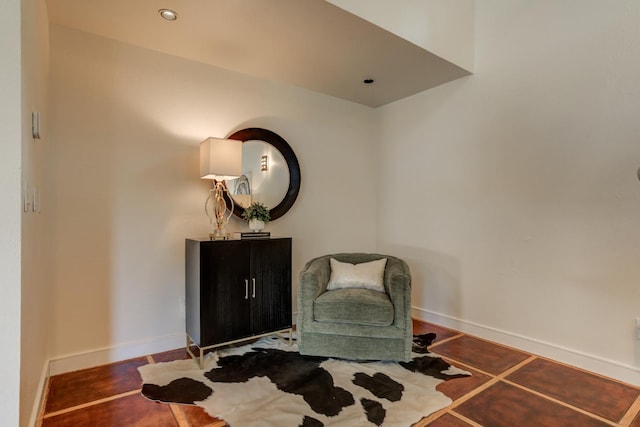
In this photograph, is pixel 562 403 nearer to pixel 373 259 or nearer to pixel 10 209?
pixel 373 259

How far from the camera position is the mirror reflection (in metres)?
3.19

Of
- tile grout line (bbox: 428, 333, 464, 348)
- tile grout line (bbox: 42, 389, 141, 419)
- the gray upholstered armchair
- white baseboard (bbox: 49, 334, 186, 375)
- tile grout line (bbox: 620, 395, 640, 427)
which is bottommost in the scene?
tile grout line (bbox: 428, 333, 464, 348)

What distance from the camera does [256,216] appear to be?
3.03m

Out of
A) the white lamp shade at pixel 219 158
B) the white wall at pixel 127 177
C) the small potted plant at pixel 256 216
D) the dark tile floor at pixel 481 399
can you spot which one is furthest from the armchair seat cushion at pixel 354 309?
the white lamp shade at pixel 219 158

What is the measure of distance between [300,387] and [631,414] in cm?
194

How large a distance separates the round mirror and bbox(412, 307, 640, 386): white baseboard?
79.2 inches

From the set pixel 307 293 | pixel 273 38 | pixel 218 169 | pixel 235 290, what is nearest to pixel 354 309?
pixel 307 293

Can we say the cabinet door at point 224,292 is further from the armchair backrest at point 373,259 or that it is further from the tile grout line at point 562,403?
the tile grout line at point 562,403

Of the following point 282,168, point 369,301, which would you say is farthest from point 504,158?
point 282,168

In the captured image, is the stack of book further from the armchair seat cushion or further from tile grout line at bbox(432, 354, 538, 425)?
tile grout line at bbox(432, 354, 538, 425)

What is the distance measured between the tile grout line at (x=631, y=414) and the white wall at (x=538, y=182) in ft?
1.06

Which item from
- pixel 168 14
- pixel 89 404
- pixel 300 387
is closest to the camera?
pixel 89 404

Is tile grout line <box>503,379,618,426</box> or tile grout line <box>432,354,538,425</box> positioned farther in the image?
tile grout line <box>432,354,538,425</box>

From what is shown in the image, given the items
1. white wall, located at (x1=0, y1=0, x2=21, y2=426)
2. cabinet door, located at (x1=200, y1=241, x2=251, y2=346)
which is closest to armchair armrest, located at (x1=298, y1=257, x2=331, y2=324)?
cabinet door, located at (x1=200, y1=241, x2=251, y2=346)
